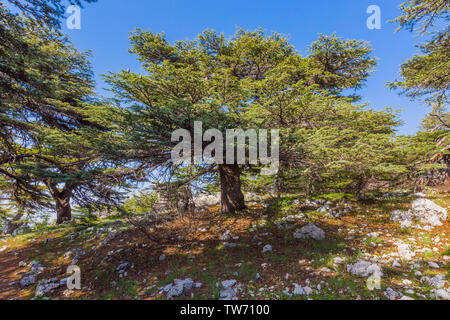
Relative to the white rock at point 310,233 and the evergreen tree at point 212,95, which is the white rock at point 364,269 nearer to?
the white rock at point 310,233

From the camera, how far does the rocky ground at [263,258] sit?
11.2 feet

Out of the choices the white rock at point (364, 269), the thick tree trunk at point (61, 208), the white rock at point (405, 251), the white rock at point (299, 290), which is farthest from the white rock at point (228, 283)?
the thick tree trunk at point (61, 208)

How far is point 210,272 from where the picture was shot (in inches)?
167

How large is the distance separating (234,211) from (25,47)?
335 inches

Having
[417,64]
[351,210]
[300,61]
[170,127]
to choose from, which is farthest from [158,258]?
[417,64]

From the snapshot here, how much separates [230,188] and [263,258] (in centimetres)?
367

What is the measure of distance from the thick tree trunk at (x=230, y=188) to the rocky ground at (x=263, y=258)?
63cm

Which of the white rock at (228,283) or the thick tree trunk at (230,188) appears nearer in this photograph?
the white rock at (228,283)

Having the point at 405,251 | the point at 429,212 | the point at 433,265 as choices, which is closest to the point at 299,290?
the point at 433,265

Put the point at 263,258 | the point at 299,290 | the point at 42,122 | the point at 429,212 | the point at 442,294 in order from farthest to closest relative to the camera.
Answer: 1. the point at 42,122
2. the point at 429,212
3. the point at 263,258
4. the point at 299,290
5. the point at 442,294

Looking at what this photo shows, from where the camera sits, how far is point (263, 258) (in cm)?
464

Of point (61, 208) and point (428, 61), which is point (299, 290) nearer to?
point (428, 61)

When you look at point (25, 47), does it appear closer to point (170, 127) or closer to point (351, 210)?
point (170, 127)

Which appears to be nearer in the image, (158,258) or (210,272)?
(210,272)
